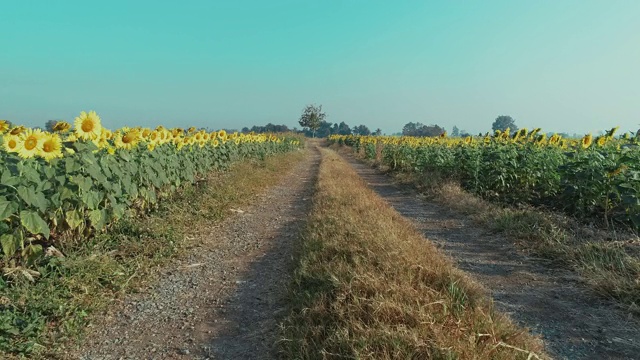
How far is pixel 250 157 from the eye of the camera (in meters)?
16.0

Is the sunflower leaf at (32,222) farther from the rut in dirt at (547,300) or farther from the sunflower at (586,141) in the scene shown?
the sunflower at (586,141)

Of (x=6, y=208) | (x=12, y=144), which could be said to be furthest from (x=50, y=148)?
(x=6, y=208)

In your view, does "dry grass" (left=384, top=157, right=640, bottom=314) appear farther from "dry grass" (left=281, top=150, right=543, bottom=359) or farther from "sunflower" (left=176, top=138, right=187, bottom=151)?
"sunflower" (left=176, top=138, right=187, bottom=151)

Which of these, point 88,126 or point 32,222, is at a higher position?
point 88,126

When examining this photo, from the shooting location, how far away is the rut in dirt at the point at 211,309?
2816 millimetres

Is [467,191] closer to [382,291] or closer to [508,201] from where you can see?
[508,201]

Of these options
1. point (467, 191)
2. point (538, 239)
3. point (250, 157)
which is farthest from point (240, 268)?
point (250, 157)

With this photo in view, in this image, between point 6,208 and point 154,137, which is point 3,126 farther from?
point 6,208

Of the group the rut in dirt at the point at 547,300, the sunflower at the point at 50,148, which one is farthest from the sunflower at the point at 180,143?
the rut in dirt at the point at 547,300

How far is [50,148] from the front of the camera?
4180mm

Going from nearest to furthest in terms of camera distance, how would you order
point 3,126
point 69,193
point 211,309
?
point 211,309
point 69,193
point 3,126

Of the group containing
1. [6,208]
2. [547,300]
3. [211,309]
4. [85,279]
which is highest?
[6,208]

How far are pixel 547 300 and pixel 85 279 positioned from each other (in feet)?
14.0

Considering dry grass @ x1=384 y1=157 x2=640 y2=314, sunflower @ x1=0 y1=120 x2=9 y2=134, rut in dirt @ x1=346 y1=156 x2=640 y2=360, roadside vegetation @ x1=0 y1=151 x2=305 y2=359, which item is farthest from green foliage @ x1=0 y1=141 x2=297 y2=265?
dry grass @ x1=384 y1=157 x2=640 y2=314
